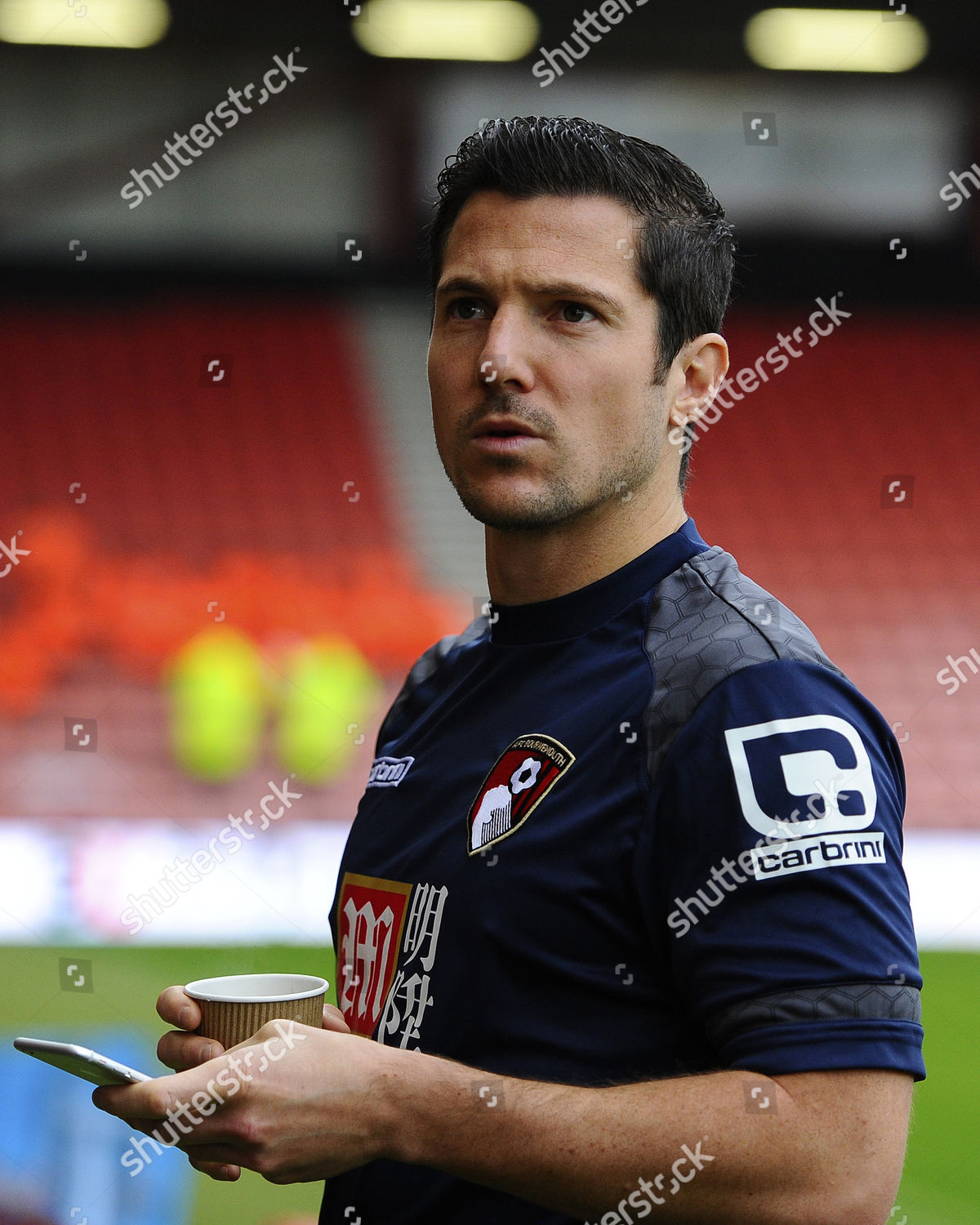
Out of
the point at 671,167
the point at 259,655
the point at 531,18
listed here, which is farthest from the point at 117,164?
the point at 671,167

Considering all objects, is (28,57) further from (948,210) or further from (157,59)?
(948,210)

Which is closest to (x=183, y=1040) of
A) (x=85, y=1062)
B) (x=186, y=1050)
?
(x=186, y=1050)

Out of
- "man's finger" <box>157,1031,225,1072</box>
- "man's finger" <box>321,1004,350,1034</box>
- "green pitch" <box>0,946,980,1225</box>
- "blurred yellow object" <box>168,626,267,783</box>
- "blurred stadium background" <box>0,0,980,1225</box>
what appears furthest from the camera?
"blurred stadium background" <box>0,0,980,1225</box>

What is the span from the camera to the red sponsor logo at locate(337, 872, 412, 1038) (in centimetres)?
112

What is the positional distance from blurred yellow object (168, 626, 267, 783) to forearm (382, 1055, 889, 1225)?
5.10m

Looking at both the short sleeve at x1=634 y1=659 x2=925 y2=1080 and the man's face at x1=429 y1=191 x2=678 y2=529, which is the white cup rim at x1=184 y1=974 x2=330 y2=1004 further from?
the man's face at x1=429 y1=191 x2=678 y2=529

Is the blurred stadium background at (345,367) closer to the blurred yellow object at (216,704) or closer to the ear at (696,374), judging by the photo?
the blurred yellow object at (216,704)

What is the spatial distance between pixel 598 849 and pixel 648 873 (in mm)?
45

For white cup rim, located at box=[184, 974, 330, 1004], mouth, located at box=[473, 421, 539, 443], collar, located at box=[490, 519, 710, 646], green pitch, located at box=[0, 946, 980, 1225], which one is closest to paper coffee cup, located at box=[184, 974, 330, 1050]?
white cup rim, located at box=[184, 974, 330, 1004]

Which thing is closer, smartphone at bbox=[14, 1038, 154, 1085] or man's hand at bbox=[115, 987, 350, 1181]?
smartphone at bbox=[14, 1038, 154, 1085]

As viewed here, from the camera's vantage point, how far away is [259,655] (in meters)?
6.49

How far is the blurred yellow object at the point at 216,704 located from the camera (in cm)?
590

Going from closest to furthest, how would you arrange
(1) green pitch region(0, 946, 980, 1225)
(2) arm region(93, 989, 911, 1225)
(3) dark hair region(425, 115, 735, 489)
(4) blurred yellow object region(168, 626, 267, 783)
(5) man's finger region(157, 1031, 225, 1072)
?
(2) arm region(93, 989, 911, 1225) → (5) man's finger region(157, 1031, 225, 1072) → (3) dark hair region(425, 115, 735, 489) → (1) green pitch region(0, 946, 980, 1225) → (4) blurred yellow object region(168, 626, 267, 783)

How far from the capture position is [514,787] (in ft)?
3.44
